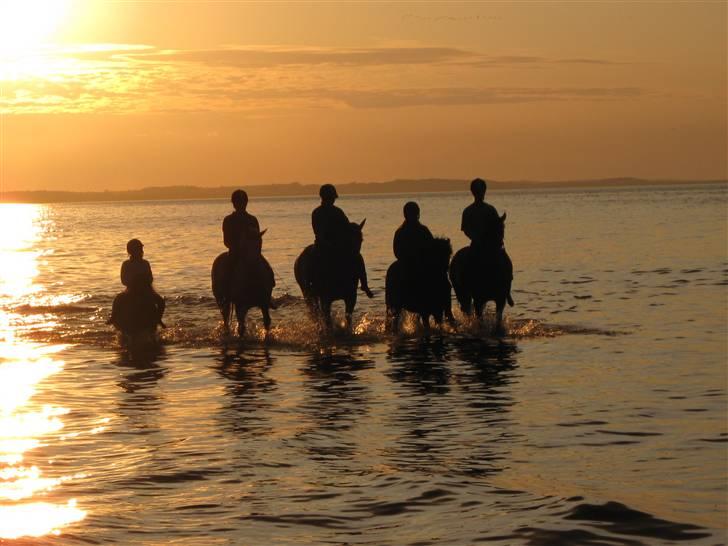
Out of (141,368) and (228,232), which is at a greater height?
(228,232)

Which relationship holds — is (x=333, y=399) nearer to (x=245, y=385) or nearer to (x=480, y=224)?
(x=245, y=385)

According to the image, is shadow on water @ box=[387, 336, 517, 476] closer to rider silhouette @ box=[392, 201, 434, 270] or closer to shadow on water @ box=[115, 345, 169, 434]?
rider silhouette @ box=[392, 201, 434, 270]

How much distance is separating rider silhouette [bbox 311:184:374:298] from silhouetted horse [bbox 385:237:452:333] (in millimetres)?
578

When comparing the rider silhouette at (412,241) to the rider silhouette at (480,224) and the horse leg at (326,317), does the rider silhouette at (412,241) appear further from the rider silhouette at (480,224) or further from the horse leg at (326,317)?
the horse leg at (326,317)

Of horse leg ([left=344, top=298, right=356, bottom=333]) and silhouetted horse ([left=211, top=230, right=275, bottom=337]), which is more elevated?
silhouetted horse ([left=211, top=230, right=275, bottom=337])

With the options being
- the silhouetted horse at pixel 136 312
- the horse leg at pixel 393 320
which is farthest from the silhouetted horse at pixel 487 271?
the silhouetted horse at pixel 136 312

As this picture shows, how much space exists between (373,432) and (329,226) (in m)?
8.34

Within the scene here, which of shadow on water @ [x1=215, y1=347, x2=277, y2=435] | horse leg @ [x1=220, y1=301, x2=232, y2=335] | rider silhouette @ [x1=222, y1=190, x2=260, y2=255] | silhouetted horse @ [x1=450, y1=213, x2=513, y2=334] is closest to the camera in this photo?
shadow on water @ [x1=215, y1=347, x2=277, y2=435]

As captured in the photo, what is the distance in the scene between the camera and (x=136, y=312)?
63.1ft

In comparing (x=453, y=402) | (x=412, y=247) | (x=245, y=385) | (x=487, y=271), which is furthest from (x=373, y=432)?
(x=487, y=271)

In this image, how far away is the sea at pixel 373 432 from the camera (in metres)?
8.77

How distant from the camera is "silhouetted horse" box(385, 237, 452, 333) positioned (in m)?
19.7

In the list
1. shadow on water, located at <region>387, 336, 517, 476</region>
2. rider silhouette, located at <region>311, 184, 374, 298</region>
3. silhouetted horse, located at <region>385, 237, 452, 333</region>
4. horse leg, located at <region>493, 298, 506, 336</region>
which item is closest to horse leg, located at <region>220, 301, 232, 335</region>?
rider silhouette, located at <region>311, 184, 374, 298</region>

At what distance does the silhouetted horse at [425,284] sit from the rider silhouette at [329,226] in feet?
1.90
